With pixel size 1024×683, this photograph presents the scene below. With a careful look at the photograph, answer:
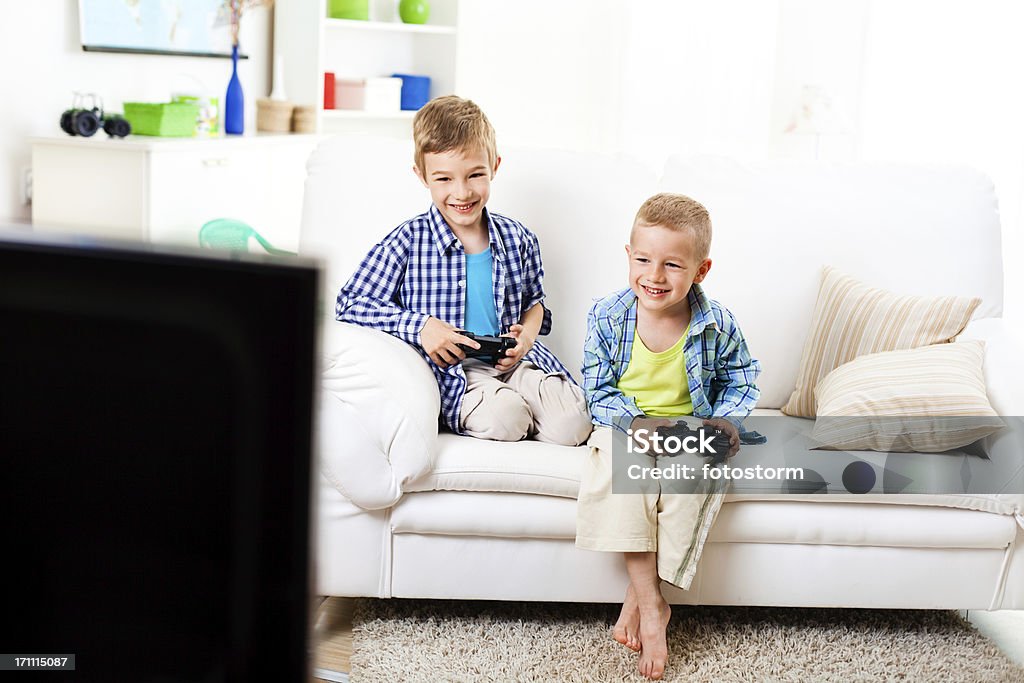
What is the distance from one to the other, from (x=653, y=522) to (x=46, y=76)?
257 cm

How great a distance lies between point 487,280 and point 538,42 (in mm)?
2902

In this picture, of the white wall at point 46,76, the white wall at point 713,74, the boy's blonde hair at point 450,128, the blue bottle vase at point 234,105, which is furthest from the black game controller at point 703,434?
the white wall at point 713,74

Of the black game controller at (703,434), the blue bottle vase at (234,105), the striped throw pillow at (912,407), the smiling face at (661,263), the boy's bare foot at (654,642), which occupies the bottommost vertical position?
the boy's bare foot at (654,642)

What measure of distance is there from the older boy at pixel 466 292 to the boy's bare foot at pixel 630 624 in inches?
13.3

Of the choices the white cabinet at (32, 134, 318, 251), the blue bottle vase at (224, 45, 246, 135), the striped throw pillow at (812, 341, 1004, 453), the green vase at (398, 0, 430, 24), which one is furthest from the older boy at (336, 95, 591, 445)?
the green vase at (398, 0, 430, 24)

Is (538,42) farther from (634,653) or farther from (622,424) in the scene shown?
(634,653)

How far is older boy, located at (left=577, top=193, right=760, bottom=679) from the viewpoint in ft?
6.03

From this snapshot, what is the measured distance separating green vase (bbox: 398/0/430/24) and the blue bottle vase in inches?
36.0

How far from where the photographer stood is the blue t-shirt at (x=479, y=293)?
2176 mm

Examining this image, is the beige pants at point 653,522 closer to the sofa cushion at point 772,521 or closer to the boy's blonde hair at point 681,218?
the sofa cushion at point 772,521

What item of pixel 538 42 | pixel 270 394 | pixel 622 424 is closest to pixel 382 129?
pixel 538 42

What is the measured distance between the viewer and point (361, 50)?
474cm

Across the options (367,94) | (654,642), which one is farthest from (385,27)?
(654,642)

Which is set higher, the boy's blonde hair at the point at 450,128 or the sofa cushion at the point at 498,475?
the boy's blonde hair at the point at 450,128
